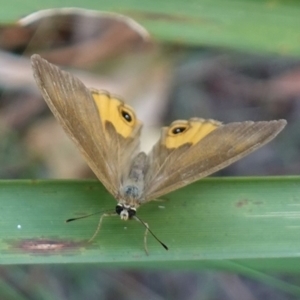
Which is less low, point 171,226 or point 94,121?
point 94,121

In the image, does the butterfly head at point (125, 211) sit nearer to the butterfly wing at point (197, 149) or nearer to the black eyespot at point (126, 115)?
the butterfly wing at point (197, 149)

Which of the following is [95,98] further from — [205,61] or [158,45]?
[205,61]

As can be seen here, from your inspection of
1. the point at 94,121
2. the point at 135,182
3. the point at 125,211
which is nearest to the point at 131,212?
the point at 125,211

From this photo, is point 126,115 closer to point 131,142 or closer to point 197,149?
point 131,142

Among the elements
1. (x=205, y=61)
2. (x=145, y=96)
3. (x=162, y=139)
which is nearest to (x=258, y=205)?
(x=162, y=139)

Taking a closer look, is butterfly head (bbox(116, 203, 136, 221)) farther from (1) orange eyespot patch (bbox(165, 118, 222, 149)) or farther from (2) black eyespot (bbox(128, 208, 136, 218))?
(1) orange eyespot patch (bbox(165, 118, 222, 149))

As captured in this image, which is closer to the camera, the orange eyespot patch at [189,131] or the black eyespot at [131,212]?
the black eyespot at [131,212]

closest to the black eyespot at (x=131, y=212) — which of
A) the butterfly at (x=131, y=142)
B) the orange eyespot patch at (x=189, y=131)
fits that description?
the butterfly at (x=131, y=142)
